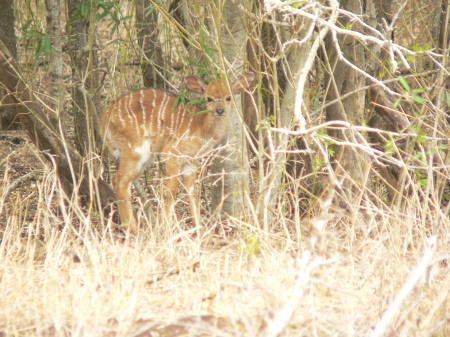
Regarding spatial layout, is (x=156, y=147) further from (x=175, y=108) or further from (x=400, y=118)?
(x=400, y=118)

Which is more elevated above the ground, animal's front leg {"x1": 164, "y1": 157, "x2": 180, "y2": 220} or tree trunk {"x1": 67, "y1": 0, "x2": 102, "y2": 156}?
tree trunk {"x1": 67, "y1": 0, "x2": 102, "y2": 156}

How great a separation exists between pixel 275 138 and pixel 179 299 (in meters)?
1.69

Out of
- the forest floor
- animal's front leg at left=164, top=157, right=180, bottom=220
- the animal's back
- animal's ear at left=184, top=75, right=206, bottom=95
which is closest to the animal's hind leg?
the animal's back

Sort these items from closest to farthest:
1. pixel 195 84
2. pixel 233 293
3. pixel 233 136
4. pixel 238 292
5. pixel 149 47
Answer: pixel 238 292 < pixel 233 293 < pixel 233 136 < pixel 195 84 < pixel 149 47

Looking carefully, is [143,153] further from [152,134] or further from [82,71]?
[82,71]

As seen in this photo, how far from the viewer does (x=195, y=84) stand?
541 cm

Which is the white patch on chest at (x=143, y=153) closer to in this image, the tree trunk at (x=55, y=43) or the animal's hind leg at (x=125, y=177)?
the animal's hind leg at (x=125, y=177)

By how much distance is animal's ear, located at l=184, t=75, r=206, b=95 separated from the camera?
5352 millimetres

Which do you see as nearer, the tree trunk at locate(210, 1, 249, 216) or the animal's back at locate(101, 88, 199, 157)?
the tree trunk at locate(210, 1, 249, 216)

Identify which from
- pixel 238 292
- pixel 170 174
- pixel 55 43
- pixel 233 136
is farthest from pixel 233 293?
pixel 55 43

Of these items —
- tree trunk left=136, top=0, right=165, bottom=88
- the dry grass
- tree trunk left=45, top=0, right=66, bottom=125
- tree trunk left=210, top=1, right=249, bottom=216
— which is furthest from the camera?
tree trunk left=136, top=0, right=165, bottom=88

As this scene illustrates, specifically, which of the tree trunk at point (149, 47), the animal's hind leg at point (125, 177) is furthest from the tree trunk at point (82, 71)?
the tree trunk at point (149, 47)

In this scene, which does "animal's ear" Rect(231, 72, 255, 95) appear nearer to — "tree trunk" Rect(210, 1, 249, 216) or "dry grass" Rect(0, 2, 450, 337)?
"tree trunk" Rect(210, 1, 249, 216)

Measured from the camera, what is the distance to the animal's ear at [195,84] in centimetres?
535
